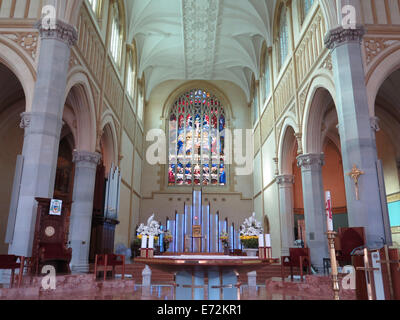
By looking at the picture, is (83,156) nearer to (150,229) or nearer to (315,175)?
(150,229)

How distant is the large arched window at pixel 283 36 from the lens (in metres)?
14.0

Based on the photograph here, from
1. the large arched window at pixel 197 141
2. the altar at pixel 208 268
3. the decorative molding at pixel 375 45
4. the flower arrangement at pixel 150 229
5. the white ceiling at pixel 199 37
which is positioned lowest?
the altar at pixel 208 268

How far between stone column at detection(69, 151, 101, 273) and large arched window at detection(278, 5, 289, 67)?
8679 mm

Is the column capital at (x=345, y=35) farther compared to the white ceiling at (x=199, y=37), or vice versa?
the white ceiling at (x=199, y=37)

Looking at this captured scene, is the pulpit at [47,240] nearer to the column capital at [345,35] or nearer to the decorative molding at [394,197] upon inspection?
the column capital at [345,35]

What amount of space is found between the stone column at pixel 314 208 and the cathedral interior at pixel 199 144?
0.05 m

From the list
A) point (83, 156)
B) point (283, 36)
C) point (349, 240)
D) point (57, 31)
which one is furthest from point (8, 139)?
point (349, 240)

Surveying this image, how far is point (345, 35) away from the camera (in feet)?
27.5

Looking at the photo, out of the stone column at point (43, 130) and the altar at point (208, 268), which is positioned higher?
the stone column at point (43, 130)

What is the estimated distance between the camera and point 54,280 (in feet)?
20.6

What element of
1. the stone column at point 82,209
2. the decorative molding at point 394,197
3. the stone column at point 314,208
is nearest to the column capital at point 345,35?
the stone column at point 314,208

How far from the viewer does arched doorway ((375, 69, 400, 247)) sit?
41.8 ft

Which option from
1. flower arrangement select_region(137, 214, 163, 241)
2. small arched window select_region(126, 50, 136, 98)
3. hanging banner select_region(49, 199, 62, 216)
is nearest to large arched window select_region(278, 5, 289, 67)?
small arched window select_region(126, 50, 136, 98)
